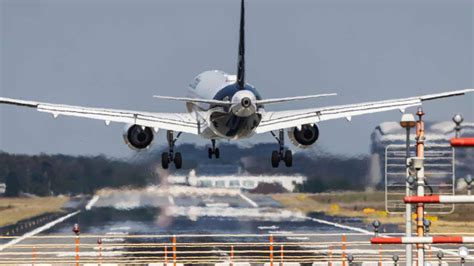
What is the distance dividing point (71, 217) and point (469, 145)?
2030 inches

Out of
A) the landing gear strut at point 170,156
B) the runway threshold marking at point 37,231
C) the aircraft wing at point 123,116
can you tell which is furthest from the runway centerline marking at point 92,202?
the aircraft wing at point 123,116

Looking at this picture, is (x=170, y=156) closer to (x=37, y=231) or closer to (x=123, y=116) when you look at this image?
(x=123, y=116)

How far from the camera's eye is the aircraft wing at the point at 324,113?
2997 inches

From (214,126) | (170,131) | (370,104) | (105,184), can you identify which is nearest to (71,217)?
(105,184)

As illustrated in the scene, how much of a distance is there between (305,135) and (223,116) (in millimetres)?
6982

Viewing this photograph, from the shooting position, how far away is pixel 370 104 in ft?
260

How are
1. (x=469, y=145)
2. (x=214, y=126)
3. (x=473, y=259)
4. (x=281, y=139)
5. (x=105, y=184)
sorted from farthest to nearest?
(x=105, y=184), (x=281, y=139), (x=214, y=126), (x=473, y=259), (x=469, y=145)

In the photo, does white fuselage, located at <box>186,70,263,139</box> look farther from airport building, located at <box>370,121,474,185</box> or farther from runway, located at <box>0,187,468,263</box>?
airport building, located at <box>370,121,474,185</box>

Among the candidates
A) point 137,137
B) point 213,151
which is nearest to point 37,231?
point 137,137

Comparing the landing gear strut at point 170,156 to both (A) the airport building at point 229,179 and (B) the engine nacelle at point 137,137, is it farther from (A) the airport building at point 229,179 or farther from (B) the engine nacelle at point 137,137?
(A) the airport building at point 229,179

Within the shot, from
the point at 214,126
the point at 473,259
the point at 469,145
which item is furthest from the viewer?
the point at 214,126

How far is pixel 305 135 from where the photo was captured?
3017 inches

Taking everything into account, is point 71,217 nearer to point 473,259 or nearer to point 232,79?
point 232,79

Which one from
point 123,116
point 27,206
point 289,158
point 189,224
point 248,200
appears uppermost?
point 123,116
